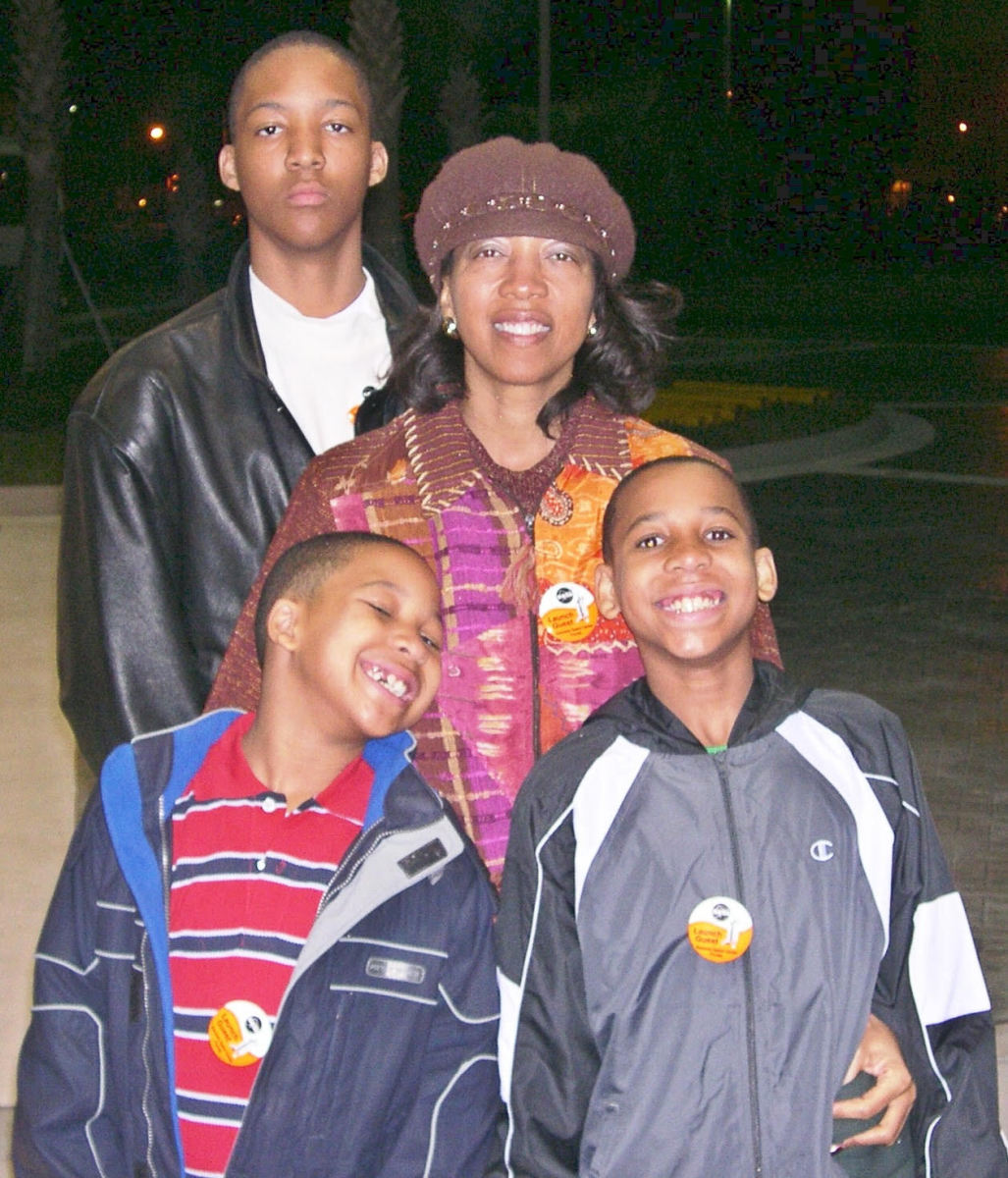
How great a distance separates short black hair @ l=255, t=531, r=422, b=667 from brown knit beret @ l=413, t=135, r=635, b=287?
49 centimetres

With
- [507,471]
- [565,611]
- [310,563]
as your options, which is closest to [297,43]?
[507,471]

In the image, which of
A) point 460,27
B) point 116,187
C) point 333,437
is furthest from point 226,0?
point 116,187

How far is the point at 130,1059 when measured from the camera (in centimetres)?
236

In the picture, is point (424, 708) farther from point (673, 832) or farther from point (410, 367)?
point (410, 367)

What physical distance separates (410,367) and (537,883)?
0.89m

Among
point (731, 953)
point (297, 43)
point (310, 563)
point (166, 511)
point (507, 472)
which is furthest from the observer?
point (297, 43)

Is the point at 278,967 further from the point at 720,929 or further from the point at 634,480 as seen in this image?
the point at 634,480

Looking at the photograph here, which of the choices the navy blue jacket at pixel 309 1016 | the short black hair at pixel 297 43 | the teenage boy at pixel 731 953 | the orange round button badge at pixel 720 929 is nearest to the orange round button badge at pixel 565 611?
the teenage boy at pixel 731 953

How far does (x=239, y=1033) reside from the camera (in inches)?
91.2

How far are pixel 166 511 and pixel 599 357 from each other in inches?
29.8

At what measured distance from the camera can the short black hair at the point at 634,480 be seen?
8.45ft

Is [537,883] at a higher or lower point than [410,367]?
lower

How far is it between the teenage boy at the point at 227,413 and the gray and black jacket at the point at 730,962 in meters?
0.77

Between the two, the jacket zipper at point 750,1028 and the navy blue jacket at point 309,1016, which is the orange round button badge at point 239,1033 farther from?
the jacket zipper at point 750,1028
